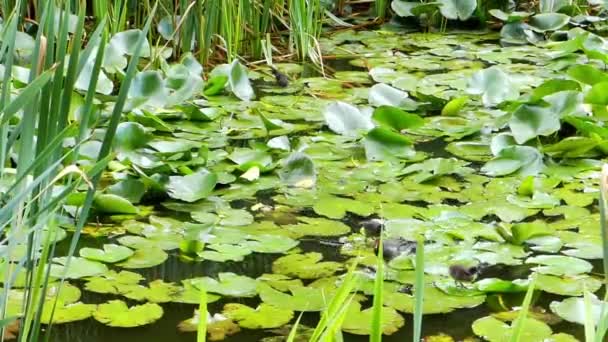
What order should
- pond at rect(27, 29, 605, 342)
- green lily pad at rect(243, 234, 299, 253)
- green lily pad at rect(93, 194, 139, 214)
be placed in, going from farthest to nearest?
green lily pad at rect(93, 194, 139, 214) → green lily pad at rect(243, 234, 299, 253) → pond at rect(27, 29, 605, 342)

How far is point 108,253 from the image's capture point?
1647mm

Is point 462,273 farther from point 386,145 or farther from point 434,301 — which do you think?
point 386,145

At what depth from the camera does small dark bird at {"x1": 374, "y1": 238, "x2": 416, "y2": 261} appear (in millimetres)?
1683

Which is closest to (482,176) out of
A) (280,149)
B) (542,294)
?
(280,149)

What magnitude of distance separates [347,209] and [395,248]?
8.9 inches

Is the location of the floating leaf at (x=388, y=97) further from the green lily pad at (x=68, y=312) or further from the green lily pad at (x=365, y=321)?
the green lily pad at (x=68, y=312)

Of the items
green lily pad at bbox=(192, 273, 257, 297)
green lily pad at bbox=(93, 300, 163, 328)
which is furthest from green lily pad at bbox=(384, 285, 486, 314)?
green lily pad at bbox=(93, 300, 163, 328)

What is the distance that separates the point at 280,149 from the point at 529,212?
57 centimetres

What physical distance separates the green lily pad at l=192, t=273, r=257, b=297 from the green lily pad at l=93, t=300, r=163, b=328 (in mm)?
95

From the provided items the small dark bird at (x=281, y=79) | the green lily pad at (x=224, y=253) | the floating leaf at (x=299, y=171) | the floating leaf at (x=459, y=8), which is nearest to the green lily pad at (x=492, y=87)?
the small dark bird at (x=281, y=79)

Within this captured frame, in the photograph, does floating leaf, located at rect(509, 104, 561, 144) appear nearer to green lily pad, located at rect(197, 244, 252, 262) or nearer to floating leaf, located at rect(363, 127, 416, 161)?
floating leaf, located at rect(363, 127, 416, 161)

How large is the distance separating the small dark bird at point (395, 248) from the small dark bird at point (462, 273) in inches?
4.2

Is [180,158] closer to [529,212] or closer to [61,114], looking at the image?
[529,212]

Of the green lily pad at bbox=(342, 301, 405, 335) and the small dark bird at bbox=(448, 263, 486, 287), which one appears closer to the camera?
the green lily pad at bbox=(342, 301, 405, 335)
